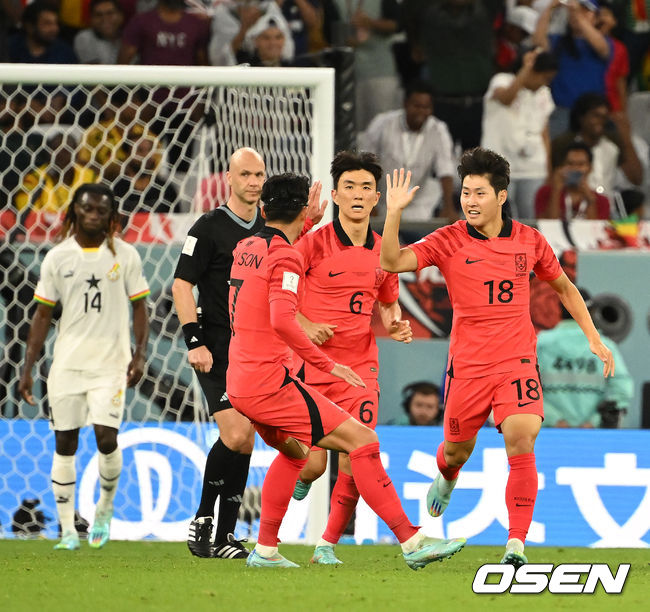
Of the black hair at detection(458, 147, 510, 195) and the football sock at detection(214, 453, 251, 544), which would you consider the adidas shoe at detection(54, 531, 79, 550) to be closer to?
the football sock at detection(214, 453, 251, 544)

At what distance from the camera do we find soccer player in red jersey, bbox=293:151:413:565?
5.96 meters

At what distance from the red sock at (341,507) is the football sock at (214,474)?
57cm

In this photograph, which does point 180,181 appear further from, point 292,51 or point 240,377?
point 240,377

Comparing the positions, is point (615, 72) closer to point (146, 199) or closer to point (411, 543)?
point (146, 199)

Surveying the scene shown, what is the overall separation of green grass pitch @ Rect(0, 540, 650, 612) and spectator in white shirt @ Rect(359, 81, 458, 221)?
4.02 metres

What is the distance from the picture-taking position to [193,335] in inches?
241

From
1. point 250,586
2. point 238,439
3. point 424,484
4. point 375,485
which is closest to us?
point 250,586

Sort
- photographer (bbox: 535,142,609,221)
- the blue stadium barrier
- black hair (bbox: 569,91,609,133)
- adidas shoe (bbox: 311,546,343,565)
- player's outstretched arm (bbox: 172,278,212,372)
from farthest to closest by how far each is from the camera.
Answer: black hair (bbox: 569,91,609,133), photographer (bbox: 535,142,609,221), the blue stadium barrier, player's outstretched arm (bbox: 172,278,212,372), adidas shoe (bbox: 311,546,343,565)

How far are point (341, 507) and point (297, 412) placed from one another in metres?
1.01

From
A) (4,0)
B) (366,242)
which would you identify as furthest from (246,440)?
(4,0)

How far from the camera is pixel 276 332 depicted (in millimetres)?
5059

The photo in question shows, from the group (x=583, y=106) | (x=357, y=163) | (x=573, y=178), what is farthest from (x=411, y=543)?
(x=583, y=106)

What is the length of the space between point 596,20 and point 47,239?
18.2 feet

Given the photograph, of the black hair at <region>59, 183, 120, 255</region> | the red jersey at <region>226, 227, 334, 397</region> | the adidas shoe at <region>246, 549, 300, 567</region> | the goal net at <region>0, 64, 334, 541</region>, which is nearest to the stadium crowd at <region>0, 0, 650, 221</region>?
the goal net at <region>0, 64, 334, 541</region>
